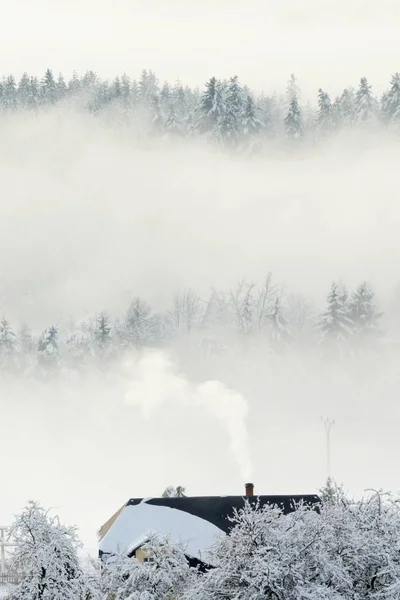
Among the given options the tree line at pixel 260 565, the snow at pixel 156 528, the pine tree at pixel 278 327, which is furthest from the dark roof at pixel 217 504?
the pine tree at pixel 278 327

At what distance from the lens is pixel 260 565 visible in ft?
114

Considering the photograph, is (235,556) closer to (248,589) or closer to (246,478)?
(248,589)

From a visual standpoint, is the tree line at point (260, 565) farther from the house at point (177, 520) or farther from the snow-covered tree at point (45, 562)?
the house at point (177, 520)

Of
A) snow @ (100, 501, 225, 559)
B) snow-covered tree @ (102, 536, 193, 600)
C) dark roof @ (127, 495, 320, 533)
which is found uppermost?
dark roof @ (127, 495, 320, 533)

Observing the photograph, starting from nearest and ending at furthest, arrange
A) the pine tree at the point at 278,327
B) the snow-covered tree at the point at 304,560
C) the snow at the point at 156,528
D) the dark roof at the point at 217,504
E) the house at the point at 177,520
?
the snow-covered tree at the point at 304,560 → the snow at the point at 156,528 → the house at the point at 177,520 → the dark roof at the point at 217,504 → the pine tree at the point at 278,327

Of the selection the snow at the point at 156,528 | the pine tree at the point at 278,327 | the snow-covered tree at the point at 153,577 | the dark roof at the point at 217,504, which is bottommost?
the snow-covered tree at the point at 153,577

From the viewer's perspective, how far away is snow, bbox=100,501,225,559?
5229cm

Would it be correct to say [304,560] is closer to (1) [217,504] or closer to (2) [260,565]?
(2) [260,565]

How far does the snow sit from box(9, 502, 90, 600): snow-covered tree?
45.1 ft

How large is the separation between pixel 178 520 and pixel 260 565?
20924 mm

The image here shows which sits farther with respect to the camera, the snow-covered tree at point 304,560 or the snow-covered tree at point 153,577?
the snow-covered tree at point 153,577

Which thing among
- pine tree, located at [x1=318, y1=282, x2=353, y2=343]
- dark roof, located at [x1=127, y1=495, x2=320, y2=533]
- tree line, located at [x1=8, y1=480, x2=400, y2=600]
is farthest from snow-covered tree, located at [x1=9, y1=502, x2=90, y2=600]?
pine tree, located at [x1=318, y1=282, x2=353, y2=343]

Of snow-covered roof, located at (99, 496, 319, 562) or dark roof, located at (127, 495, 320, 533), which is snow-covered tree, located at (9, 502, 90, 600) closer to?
snow-covered roof, located at (99, 496, 319, 562)

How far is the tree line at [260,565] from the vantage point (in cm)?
3516
